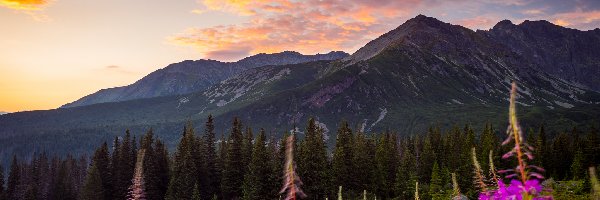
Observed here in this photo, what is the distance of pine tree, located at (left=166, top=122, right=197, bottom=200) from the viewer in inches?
2881

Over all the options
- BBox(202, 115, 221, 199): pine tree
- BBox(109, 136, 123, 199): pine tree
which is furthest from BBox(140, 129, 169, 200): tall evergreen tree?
BBox(202, 115, 221, 199): pine tree

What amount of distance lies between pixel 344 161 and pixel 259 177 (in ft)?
44.4

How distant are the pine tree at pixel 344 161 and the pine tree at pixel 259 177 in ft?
32.3

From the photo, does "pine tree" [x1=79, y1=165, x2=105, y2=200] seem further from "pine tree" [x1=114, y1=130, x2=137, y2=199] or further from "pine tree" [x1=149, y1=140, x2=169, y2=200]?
"pine tree" [x1=149, y1=140, x2=169, y2=200]

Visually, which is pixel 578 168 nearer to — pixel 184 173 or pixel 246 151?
pixel 246 151

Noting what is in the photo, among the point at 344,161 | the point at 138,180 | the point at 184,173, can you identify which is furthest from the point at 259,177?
the point at 138,180

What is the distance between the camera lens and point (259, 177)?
67.3 m

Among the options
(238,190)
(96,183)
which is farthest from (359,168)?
(96,183)

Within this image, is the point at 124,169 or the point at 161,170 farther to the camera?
the point at 161,170

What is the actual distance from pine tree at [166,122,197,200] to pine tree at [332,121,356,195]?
77.6 feet

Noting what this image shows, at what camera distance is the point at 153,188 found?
8288 centimetres

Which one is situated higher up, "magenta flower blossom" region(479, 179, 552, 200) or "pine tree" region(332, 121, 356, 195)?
"magenta flower blossom" region(479, 179, 552, 200)

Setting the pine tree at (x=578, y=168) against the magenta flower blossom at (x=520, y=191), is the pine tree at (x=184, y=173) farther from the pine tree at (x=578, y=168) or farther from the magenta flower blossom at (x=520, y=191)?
the magenta flower blossom at (x=520, y=191)

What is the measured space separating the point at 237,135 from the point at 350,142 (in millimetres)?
20594
